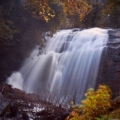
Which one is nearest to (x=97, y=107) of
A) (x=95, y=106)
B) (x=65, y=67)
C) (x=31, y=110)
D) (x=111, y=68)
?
(x=95, y=106)

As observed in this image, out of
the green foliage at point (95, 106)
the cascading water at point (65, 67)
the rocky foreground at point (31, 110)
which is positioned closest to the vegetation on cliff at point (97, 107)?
the green foliage at point (95, 106)

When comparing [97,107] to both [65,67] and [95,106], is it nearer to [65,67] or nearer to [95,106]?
[95,106]

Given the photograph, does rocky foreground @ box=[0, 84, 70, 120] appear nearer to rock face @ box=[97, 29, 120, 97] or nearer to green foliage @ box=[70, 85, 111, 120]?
green foliage @ box=[70, 85, 111, 120]

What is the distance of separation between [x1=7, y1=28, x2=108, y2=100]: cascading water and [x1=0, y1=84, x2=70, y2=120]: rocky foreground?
12.2 ft

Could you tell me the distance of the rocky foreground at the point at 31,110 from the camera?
7.66 metres

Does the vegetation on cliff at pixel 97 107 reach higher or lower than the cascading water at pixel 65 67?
lower

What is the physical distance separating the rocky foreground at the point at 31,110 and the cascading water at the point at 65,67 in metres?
3.72

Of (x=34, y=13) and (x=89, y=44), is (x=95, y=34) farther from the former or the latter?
(x=34, y=13)

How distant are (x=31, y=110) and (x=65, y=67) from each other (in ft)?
21.5

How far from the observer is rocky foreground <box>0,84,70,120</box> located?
7660 mm

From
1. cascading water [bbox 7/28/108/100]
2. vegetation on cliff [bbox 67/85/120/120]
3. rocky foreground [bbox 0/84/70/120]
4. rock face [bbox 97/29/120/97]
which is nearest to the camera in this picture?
vegetation on cliff [bbox 67/85/120/120]

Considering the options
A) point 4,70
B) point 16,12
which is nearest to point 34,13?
point 16,12

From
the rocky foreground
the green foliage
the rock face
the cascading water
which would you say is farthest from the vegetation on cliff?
the cascading water

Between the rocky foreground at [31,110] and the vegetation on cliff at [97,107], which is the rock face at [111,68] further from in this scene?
the vegetation on cliff at [97,107]
